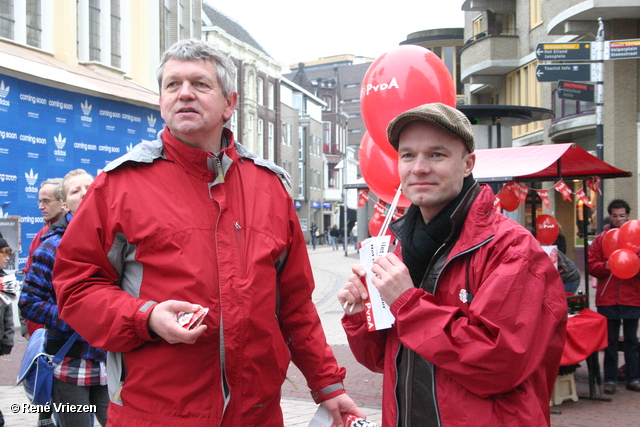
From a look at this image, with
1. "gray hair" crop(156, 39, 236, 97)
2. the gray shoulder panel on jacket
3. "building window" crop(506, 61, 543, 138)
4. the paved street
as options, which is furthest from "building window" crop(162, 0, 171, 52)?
the gray shoulder panel on jacket

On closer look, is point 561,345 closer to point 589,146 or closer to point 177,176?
point 177,176

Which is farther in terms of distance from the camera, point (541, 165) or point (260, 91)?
point (260, 91)

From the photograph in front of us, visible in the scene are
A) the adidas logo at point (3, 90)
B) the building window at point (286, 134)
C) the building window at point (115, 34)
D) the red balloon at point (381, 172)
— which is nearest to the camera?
the red balloon at point (381, 172)

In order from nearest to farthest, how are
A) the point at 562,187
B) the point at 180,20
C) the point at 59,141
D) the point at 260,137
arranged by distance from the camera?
the point at 562,187 < the point at 59,141 < the point at 180,20 < the point at 260,137

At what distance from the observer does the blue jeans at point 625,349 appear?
21.7 ft

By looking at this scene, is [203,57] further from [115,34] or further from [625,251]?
[115,34]

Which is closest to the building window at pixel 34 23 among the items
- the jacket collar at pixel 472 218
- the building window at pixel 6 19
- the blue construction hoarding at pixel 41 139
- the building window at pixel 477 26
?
the building window at pixel 6 19

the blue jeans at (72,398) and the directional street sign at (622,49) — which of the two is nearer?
the blue jeans at (72,398)

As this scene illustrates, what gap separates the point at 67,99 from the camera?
11664mm

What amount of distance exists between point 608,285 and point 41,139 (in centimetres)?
936

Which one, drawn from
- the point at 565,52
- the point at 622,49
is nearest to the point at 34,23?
the point at 565,52

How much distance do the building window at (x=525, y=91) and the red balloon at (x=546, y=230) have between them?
15.3 m

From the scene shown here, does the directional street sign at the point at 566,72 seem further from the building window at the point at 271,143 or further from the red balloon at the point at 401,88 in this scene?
the building window at the point at 271,143

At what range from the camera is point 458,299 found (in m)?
2.03
